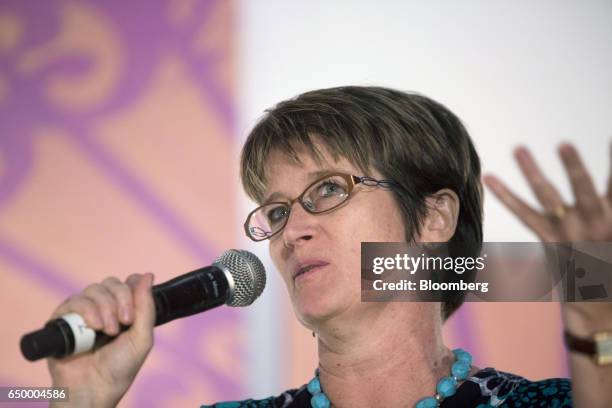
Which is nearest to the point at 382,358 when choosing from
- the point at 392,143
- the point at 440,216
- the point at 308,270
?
the point at 308,270

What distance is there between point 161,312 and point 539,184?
0.66 m

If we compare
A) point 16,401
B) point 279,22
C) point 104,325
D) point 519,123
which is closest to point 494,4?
point 519,123

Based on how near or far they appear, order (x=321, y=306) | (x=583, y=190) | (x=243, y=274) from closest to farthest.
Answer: (x=583, y=190) < (x=243, y=274) < (x=321, y=306)

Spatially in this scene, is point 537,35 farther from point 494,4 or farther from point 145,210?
point 145,210

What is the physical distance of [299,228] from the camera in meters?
1.45

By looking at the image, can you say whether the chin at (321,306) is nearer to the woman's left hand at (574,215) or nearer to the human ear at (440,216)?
the human ear at (440,216)

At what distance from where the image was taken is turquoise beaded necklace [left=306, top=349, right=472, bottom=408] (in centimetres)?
142

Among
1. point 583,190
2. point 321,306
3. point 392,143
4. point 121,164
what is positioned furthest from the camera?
point 121,164

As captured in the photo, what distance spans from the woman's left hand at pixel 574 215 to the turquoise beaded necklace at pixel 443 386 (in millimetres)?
462

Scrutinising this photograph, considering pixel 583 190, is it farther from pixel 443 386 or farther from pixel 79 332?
pixel 79 332

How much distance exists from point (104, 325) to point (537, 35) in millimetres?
1554

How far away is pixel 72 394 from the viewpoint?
121 centimetres

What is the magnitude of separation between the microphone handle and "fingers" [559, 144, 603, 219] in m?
0.62

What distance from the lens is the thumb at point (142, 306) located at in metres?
1.13
